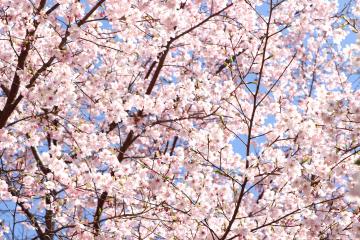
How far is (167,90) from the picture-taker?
30.7ft

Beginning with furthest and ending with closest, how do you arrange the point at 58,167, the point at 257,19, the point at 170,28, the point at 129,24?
the point at 257,19, the point at 170,28, the point at 129,24, the point at 58,167

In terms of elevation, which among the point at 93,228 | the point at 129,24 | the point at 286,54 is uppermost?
the point at 286,54

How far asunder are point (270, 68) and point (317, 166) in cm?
702

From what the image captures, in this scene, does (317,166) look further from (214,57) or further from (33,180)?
(214,57)

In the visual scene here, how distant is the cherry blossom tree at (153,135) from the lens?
20.8ft

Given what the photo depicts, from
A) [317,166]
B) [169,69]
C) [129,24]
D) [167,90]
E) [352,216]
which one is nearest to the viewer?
[317,166]

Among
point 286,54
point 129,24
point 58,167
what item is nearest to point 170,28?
point 129,24

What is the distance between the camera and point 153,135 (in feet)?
30.6

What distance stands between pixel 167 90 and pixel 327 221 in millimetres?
3916

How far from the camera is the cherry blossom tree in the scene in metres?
6.33

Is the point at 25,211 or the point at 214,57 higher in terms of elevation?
the point at 214,57

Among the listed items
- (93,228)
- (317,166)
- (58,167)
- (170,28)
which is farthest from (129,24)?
(317,166)

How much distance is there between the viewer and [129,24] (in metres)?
7.96

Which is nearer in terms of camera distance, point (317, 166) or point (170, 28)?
point (317, 166)
